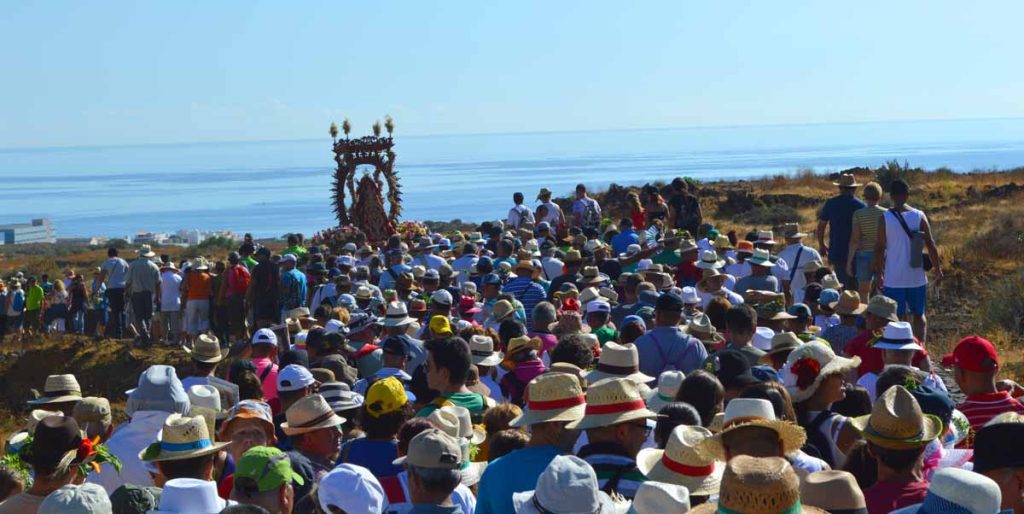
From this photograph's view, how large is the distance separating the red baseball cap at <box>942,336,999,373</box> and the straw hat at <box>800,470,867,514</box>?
7.67 feet

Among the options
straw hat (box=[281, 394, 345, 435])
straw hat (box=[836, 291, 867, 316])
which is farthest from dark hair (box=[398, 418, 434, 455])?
straw hat (box=[836, 291, 867, 316])

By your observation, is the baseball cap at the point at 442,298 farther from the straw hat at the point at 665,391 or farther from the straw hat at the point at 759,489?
the straw hat at the point at 759,489

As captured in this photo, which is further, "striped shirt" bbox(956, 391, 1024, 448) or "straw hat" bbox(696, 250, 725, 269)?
"straw hat" bbox(696, 250, 725, 269)

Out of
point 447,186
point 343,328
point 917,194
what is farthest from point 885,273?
point 447,186

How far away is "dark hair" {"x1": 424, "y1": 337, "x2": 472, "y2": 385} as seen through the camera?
25.3ft

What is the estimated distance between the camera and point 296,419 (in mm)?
6727

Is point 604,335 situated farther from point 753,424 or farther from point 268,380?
point 753,424

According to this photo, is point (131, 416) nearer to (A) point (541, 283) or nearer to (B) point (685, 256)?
(A) point (541, 283)

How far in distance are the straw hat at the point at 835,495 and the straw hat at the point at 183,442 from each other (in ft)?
9.04

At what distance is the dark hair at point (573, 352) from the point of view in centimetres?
827

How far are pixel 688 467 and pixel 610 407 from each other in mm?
733

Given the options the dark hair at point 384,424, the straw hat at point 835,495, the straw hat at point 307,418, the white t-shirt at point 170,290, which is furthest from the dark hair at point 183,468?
the white t-shirt at point 170,290

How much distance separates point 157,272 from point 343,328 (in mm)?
9769

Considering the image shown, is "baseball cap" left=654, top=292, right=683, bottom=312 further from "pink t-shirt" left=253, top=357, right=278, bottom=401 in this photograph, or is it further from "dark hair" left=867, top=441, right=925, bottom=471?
"dark hair" left=867, top=441, right=925, bottom=471
